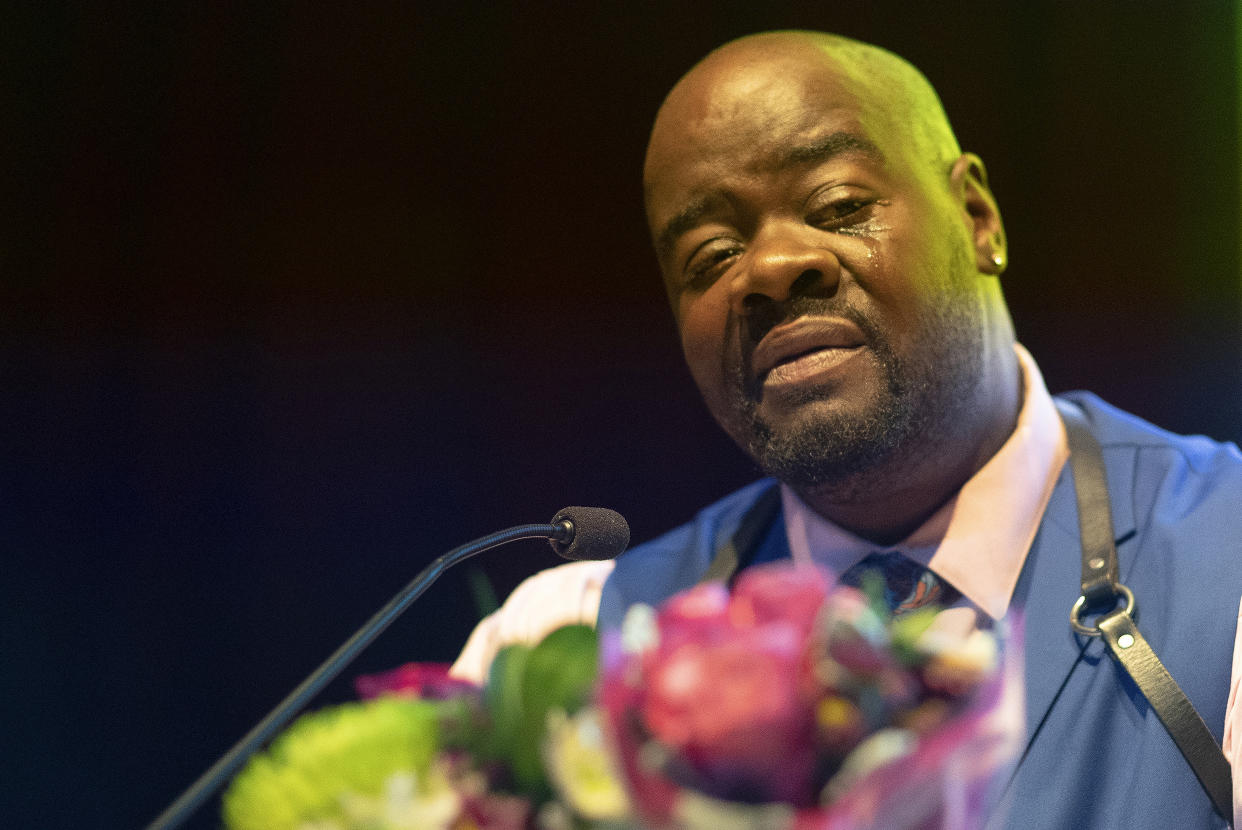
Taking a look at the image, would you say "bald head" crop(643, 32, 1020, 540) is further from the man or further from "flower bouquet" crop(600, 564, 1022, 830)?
"flower bouquet" crop(600, 564, 1022, 830)

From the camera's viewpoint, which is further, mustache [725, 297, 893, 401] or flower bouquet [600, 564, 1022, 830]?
mustache [725, 297, 893, 401]

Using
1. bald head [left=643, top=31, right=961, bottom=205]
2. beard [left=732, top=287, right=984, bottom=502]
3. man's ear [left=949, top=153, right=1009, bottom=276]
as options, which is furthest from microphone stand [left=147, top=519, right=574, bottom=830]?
man's ear [left=949, top=153, right=1009, bottom=276]

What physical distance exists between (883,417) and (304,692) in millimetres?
837

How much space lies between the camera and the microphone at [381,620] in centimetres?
Result: 78

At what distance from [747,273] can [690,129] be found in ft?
0.87

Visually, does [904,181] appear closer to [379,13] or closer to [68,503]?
[379,13]

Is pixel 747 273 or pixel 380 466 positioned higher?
pixel 747 273

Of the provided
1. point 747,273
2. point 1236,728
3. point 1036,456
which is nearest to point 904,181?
point 747,273

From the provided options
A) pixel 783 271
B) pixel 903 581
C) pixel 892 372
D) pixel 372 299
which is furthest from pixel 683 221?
pixel 372 299

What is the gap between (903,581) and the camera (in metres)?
1.48

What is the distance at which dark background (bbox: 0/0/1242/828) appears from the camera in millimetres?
1899

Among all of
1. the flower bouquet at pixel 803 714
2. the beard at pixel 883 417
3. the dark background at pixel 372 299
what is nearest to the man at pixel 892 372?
the beard at pixel 883 417

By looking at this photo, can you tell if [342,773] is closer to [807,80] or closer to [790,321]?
[790,321]

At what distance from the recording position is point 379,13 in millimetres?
2170
